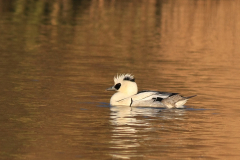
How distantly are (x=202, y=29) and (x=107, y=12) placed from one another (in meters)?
15.3

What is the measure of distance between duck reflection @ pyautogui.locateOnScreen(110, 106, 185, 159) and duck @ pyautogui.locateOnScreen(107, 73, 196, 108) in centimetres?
17

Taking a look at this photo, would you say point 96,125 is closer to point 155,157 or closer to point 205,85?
point 155,157

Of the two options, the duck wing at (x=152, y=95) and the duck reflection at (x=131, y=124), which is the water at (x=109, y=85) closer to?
the duck reflection at (x=131, y=124)

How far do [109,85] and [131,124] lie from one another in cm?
639

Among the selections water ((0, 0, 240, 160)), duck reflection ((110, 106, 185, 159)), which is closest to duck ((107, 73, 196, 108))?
duck reflection ((110, 106, 185, 159))


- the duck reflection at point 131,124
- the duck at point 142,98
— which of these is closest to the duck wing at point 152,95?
the duck at point 142,98

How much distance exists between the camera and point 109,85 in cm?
2241

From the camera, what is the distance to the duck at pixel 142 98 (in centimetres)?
1839

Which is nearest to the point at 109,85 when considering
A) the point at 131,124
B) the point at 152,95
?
the point at 152,95

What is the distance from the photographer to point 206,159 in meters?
12.9

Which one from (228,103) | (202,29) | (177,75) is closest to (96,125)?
(228,103)

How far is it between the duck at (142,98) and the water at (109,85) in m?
0.27

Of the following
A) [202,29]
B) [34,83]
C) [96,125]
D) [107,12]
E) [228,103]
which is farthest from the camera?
[107,12]

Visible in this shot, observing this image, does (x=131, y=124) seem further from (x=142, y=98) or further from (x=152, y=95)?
(x=142, y=98)
